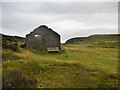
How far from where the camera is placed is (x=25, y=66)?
107 feet

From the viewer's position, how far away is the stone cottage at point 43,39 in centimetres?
5275

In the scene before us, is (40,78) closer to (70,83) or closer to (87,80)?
(70,83)

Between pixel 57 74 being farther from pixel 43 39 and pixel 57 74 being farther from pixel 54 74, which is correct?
pixel 43 39

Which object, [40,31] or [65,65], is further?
[40,31]

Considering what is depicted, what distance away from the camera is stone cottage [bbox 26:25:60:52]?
52.8 metres

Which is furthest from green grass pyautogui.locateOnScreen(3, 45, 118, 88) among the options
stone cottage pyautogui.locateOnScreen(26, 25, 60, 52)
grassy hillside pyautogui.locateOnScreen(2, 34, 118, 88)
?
stone cottage pyautogui.locateOnScreen(26, 25, 60, 52)

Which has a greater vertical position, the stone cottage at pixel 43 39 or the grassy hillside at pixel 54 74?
the stone cottage at pixel 43 39

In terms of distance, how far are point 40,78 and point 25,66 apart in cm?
350

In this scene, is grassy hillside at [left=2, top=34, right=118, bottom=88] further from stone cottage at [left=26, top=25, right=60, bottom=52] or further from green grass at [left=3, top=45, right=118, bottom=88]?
stone cottage at [left=26, top=25, right=60, bottom=52]

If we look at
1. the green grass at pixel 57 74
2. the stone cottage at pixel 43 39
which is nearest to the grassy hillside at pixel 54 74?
the green grass at pixel 57 74

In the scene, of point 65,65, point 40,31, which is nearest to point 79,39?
point 40,31

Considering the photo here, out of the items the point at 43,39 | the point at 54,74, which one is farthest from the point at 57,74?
the point at 43,39

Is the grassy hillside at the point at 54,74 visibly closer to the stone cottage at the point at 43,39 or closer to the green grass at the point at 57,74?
the green grass at the point at 57,74

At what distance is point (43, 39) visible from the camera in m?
53.7
